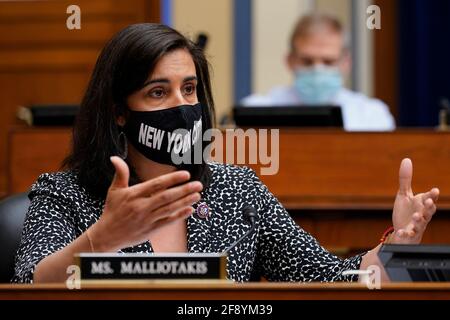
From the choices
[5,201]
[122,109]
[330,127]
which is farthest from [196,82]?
[330,127]

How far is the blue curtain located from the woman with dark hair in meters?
3.77

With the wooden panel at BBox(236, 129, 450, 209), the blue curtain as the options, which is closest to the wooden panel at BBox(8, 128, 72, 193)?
the wooden panel at BBox(236, 129, 450, 209)

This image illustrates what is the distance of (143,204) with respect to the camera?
7.30 ft

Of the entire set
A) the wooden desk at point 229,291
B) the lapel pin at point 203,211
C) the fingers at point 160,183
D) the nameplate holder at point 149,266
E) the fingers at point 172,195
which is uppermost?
the fingers at point 160,183

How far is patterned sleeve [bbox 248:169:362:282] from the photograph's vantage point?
2.83 m

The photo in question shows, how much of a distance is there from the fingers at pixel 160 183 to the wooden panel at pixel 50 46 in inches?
173

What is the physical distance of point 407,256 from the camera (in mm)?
2156

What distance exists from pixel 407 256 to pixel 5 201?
111cm

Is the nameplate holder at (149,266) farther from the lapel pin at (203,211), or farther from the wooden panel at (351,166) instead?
the wooden panel at (351,166)

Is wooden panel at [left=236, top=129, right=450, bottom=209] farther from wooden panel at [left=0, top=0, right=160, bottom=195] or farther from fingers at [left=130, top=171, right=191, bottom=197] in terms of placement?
wooden panel at [left=0, top=0, right=160, bottom=195]

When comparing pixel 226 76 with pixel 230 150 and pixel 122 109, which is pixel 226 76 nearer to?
pixel 230 150

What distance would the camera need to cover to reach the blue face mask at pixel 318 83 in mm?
5543

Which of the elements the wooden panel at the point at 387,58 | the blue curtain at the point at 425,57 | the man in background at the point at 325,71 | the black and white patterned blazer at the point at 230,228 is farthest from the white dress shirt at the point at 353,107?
the black and white patterned blazer at the point at 230,228

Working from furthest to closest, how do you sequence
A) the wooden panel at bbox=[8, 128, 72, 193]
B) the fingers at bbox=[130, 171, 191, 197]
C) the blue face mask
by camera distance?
the blue face mask → the wooden panel at bbox=[8, 128, 72, 193] → the fingers at bbox=[130, 171, 191, 197]
